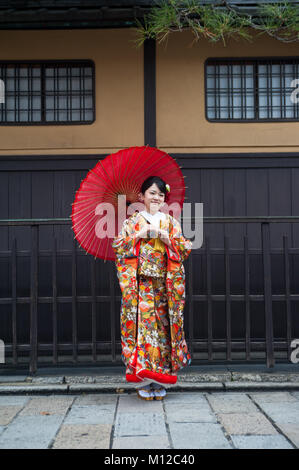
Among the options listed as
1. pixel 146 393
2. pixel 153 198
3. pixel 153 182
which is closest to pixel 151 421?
pixel 146 393

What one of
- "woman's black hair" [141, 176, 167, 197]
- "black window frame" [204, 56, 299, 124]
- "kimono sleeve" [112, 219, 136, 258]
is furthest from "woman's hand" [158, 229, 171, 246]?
"black window frame" [204, 56, 299, 124]

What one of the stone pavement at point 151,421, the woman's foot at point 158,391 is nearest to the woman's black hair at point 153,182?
the woman's foot at point 158,391

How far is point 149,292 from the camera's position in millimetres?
4680

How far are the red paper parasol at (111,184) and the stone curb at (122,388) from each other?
49.5 inches

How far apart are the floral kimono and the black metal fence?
0.70 metres

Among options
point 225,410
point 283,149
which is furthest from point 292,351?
point 283,149

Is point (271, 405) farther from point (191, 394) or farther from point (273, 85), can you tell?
point (273, 85)

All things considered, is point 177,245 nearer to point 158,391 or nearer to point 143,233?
point 143,233

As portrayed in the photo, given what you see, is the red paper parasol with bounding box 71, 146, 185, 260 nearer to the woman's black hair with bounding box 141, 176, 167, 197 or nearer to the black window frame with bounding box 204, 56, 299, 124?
the woman's black hair with bounding box 141, 176, 167, 197

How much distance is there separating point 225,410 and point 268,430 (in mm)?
586

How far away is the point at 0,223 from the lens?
5.37 metres

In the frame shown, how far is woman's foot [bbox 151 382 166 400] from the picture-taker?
4688 mm

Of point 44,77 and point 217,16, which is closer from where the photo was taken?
point 217,16

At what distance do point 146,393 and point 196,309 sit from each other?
1964 millimetres
